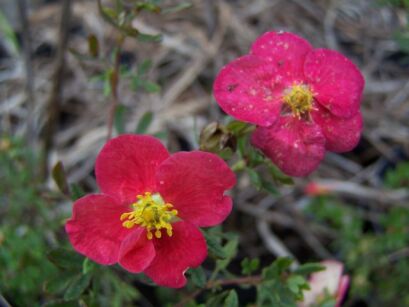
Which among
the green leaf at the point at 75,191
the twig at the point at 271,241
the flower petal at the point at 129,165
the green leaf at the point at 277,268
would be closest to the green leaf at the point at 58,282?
the green leaf at the point at 75,191

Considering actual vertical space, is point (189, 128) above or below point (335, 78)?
below

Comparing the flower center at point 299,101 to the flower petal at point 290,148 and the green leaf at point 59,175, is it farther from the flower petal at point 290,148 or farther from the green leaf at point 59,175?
the green leaf at point 59,175

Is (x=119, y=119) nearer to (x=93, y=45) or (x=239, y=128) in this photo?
(x=93, y=45)

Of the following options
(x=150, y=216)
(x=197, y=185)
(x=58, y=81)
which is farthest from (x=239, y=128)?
(x=58, y=81)

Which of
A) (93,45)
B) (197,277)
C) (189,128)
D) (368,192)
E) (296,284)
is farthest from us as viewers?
(189,128)

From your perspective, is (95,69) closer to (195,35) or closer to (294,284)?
(195,35)

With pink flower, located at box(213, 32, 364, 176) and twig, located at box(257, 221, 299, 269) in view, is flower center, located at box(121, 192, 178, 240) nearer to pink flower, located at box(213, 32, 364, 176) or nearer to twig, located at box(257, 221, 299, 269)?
pink flower, located at box(213, 32, 364, 176)
